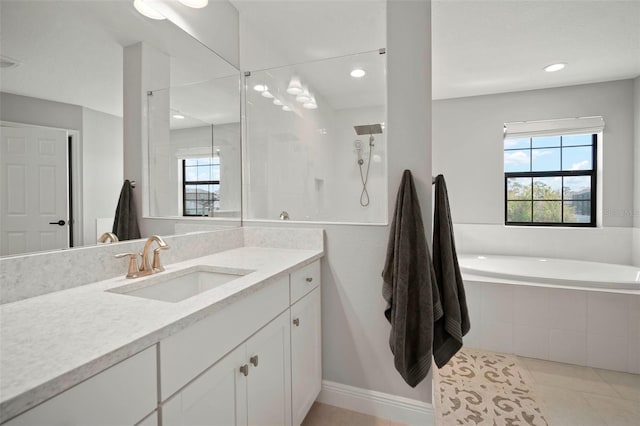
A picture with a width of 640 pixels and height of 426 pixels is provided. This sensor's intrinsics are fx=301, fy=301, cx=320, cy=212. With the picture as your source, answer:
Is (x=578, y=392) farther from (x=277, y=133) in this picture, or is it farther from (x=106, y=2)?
(x=106, y=2)

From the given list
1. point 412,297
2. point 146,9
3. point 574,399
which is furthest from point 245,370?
point 574,399

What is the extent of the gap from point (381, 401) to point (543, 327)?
1.48 m

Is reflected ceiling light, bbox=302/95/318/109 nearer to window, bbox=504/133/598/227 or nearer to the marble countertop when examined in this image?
the marble countertop

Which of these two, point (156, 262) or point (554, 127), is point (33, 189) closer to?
point (156, 262)

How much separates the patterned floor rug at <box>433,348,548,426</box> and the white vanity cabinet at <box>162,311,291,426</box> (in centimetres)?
100

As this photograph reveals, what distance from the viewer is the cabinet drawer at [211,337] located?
0.76 meters

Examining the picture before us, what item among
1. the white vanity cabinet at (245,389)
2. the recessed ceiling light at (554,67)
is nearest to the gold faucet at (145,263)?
the white vanity cabinet at (245,389)

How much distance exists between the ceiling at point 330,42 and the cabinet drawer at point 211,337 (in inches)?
35.6

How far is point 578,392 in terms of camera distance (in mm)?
1902

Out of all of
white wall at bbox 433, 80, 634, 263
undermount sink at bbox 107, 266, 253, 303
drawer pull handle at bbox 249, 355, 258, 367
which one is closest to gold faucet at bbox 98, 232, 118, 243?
undermount sink at bbox 107, 266, 253, 303

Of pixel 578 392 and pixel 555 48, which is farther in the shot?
pixel 555 48

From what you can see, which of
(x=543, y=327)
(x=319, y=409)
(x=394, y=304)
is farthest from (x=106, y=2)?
(x=543, y=327)

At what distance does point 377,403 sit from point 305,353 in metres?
0.54

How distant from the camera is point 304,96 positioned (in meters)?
2.27
